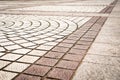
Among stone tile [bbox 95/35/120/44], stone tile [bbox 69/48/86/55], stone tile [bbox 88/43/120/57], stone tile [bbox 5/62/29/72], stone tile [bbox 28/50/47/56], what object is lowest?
stone tile [bbox 95/35/120/44]

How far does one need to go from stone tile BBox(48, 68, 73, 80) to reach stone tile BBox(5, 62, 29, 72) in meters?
0.39

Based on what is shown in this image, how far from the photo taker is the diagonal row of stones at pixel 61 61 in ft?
6.66

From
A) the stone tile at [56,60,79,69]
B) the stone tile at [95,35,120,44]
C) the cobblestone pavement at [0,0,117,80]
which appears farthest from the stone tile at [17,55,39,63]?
the stone tile at [95,35,120,44]

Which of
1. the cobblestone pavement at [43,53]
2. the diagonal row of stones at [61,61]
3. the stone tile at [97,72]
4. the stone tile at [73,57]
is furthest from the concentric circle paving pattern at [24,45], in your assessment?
the stone tile at [97,72]

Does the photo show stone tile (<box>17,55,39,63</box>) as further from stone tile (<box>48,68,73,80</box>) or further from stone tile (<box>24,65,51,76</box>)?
stone tile (<box>48,68,73,80</box>)

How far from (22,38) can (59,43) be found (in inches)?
32.9

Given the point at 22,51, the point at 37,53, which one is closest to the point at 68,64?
the point at 37,53

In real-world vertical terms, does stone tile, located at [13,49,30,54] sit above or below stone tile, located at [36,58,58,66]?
above

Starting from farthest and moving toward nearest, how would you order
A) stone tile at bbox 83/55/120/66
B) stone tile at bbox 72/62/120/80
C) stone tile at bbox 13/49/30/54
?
stone tile at bbox 13/49/30/54 < stone tile at bbox 83/55/120/66 < stone tile at bbox 72/62/120/80

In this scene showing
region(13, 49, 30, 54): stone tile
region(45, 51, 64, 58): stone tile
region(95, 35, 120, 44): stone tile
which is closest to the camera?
region(45, 51, 64, 58): stone tile

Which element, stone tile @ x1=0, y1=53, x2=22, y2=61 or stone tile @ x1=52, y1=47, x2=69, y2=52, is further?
stone tile @ x1=52, y1=47, x2=69, y2=52

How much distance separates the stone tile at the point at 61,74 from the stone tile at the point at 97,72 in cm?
8

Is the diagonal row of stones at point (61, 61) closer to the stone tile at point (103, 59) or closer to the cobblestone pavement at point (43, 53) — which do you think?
the cobblestone pavement at point (43, 53)

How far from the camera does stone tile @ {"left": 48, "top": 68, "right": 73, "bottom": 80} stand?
6.53ft
